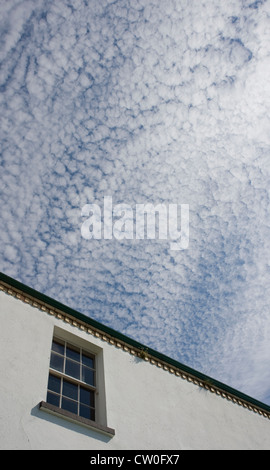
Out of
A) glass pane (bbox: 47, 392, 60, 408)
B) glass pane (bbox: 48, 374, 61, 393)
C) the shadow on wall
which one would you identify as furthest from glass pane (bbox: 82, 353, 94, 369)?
the shadow on wall

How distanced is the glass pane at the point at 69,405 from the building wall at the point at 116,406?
674 mm

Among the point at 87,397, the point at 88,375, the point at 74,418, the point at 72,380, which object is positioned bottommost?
the point at 74,418

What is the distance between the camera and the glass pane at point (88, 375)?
1000 cm

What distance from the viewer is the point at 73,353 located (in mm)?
10477

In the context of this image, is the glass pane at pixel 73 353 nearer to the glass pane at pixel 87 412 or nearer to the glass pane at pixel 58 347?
the glass pane at pixel 58 347

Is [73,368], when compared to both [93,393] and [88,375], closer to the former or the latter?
[88,375]

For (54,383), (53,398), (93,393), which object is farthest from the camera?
(93,393)

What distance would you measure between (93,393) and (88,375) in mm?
493

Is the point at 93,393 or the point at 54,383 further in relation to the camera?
the point at 93,393

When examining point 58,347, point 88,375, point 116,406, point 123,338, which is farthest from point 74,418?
point 123,338

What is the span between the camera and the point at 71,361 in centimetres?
1011
